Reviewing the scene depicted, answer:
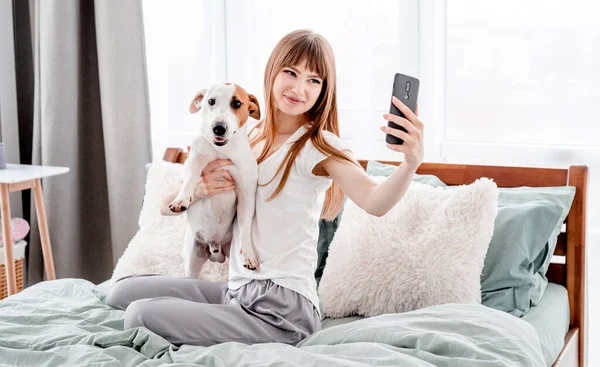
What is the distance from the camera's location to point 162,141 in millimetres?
3229

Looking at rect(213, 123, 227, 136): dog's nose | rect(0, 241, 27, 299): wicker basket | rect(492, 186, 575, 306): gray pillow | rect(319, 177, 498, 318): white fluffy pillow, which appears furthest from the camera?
rect(0, 241, 27, 299): wicker basket

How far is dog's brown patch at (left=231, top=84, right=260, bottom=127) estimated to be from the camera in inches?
65.6

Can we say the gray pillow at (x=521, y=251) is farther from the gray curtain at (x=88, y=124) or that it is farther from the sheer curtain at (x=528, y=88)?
the gray curtain at (x=88, y=124)

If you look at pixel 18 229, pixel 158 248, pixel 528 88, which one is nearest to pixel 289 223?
pixel 158 248

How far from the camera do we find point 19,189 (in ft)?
9.36

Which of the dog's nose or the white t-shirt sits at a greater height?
the dog's nose

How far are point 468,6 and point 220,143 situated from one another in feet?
4.36

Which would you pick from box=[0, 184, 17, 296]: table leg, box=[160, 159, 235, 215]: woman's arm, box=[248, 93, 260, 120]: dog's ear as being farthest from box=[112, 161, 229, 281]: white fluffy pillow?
box=[0, 184, 17, 296]: table leg

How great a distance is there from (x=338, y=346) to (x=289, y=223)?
349 millimetres

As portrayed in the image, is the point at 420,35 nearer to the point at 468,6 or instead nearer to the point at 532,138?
the point at 468,6

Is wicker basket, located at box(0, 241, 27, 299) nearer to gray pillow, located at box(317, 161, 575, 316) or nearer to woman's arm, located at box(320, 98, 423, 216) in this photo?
woman's arm, located at box(320, 98, 423, 216)

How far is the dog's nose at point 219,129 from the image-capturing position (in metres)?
1.62

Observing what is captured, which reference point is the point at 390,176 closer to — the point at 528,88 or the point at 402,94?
the point at 402,94

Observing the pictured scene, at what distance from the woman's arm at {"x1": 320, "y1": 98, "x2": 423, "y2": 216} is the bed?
278 mm
